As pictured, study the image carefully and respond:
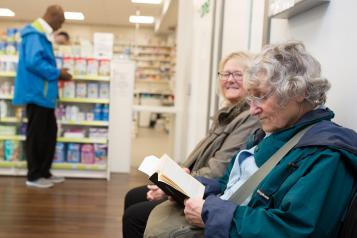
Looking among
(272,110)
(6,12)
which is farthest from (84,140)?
(6,12)

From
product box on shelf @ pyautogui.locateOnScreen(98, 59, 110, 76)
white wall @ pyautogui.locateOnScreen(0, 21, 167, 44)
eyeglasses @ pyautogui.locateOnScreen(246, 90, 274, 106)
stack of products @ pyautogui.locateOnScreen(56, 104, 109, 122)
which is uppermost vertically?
white wall @ pyautogui.locateOnScreen(0, 21, 167, 44)

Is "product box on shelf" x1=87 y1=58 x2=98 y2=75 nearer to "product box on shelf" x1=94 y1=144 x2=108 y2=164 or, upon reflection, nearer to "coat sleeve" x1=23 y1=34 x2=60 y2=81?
"coat sleeve" x1=23 y1=34 x2=60 y2=81

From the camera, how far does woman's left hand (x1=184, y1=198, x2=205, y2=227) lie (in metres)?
1.40

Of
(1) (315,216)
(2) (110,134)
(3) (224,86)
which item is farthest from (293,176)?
(2) (110,134)

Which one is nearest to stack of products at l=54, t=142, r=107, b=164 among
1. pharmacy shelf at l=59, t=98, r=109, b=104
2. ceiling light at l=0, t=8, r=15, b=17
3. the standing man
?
the standing man

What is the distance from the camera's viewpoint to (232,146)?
203 cm

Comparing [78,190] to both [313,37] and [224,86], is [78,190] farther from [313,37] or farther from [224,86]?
[313,37]

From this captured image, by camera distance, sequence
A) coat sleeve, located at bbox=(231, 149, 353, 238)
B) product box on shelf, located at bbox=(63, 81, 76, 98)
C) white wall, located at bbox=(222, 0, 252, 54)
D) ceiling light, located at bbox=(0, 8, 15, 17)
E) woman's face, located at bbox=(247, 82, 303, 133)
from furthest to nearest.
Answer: ceiling light, located at bbox=(0, 8, 15, 17)
product box on shelf, located at bbox=(63, 81, 76, 98)
white wall, located at bbox=(222, 0, 252, 54)
woman's face, located at bbox=(247, 82, 303, 133)
coat sleeve, located at bbox=(231, 149, 353, 238)

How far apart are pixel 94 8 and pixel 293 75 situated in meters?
9.96

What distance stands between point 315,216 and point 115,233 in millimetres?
2228

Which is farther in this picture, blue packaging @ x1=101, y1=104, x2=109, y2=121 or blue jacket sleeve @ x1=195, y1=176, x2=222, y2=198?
blue packaging @ x1=101, y1=104, x2=109, y2=121

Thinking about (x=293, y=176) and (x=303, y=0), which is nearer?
(x=293, y=176)

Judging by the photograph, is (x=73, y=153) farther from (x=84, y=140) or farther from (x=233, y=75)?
(x=233, y=75)

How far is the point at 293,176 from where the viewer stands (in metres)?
1.22
